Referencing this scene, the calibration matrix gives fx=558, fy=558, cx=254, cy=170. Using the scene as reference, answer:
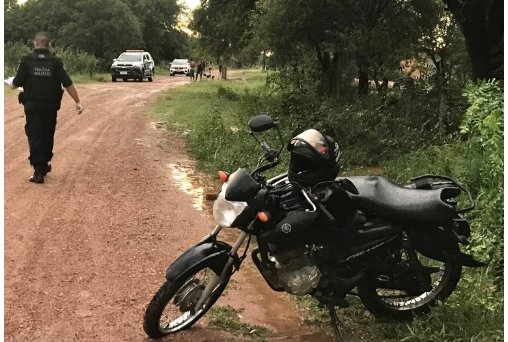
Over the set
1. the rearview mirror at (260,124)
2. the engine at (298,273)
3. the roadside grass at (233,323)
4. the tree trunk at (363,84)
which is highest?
the rearview mirror at (260,124)

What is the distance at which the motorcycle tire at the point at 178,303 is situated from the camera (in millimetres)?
3510

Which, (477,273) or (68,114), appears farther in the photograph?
(68,114)

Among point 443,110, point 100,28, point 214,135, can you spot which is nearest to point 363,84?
point 443,110

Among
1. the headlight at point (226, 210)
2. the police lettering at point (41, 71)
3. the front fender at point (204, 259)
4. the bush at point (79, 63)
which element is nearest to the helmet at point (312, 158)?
the headlight at point (226, 210)

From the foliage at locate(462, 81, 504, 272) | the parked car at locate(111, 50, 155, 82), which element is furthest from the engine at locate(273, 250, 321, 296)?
the parked car at locate(111, 50, 155, 82)

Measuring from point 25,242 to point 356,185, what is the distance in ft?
10.9

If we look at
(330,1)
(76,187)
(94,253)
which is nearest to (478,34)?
(330,1)

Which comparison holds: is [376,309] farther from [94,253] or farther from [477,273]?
[94,253]

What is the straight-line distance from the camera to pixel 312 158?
10.6 ft

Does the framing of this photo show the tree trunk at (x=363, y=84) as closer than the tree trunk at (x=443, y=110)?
No

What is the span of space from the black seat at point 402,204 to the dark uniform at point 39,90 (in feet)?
16.1

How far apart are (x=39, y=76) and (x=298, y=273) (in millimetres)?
4946

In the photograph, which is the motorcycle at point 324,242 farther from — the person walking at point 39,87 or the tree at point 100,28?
the tree at point 100,28

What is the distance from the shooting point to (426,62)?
14984 mm
